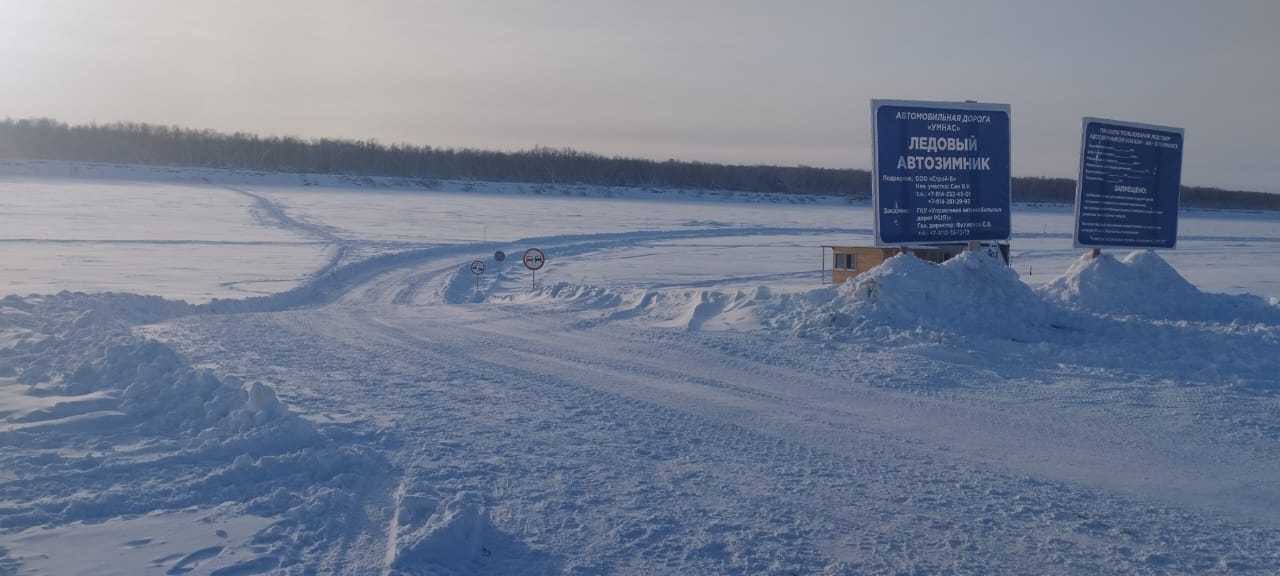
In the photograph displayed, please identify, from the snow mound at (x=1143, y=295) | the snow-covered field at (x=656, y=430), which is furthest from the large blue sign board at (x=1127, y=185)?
the snow-covered field at (x=656, y=430)

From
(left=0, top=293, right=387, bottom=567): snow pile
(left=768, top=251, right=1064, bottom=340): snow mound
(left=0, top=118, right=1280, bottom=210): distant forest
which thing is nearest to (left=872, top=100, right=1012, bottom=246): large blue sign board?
(left=768, top=251, right=1064, bottom=340): snow mound

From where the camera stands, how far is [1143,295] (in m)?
14.5

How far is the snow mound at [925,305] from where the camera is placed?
39.4 ft

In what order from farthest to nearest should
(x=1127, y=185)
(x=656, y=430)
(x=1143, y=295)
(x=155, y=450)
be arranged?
(x=1127, y=185), (x=1143, y=295), (x=656, y=430), (x=155, y=450)

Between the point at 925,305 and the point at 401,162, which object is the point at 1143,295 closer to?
the point at 925,305

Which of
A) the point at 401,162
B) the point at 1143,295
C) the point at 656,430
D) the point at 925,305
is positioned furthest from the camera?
the point at 401,162

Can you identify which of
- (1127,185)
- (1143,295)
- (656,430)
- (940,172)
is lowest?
(656,430)

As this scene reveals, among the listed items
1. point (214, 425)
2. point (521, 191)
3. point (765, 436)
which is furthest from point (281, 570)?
point (521, 191)

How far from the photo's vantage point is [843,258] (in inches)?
701

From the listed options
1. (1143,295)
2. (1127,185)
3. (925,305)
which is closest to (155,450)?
(925,305)

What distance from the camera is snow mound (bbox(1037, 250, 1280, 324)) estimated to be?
14.1 meters

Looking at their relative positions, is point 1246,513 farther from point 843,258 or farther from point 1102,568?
point 843,258

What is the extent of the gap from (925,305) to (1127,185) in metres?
6.56

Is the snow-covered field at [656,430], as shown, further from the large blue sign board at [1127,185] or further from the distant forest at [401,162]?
the distant forest at [401,162]
